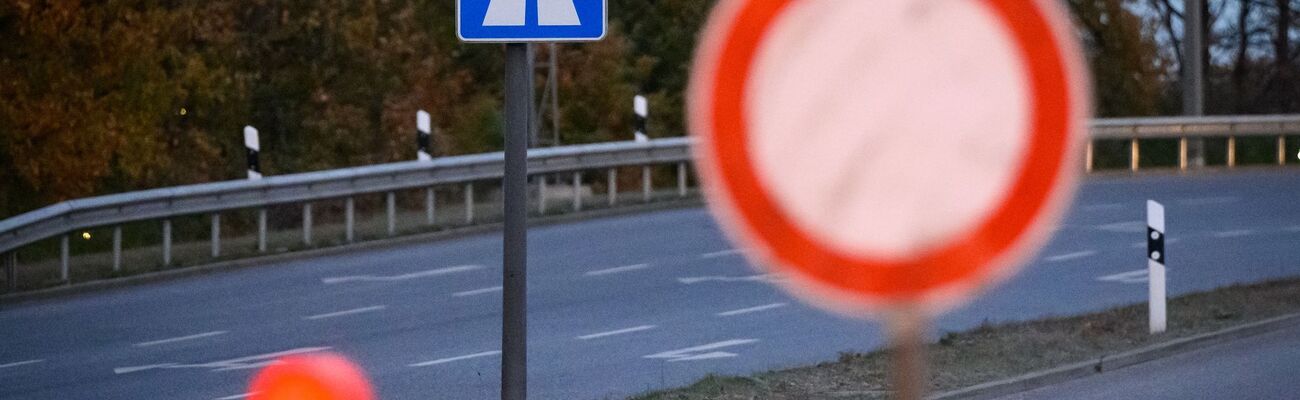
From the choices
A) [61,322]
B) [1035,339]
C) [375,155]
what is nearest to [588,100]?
[375,155]

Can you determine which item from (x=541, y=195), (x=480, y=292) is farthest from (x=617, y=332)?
(x=541, y=195)

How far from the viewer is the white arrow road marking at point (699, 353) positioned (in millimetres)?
13422

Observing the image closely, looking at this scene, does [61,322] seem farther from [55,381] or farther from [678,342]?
[678,342]

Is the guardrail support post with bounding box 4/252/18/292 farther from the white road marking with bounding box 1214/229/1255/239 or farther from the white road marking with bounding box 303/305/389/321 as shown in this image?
the white road marking with bounding box 1214/229/1255/239

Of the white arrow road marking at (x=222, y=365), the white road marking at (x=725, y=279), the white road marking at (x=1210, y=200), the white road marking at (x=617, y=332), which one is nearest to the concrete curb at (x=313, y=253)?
the white arrow road marking at (x=222, y=365)

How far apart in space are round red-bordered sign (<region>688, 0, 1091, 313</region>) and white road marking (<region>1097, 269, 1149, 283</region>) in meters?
16.2

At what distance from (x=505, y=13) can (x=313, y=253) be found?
1425 centimetres

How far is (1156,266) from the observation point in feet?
45.8

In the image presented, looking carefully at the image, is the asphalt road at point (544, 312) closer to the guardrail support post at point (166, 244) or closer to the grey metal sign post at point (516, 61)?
the guardrail support post at point (166, 244)

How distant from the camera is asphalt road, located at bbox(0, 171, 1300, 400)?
1277cm

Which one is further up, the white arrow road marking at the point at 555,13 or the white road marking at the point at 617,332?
the white arrow road marking at the point at 555,13

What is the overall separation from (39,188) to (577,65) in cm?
1537

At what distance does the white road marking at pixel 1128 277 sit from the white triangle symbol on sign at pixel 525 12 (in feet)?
40.2

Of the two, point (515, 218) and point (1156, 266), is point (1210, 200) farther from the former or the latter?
point (515, 218)
